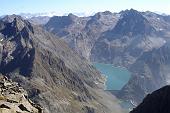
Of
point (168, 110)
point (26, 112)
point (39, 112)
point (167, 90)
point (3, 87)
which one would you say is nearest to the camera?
point (26, 112)

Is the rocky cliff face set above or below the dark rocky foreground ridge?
above

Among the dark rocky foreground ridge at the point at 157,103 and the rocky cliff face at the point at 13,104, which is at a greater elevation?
the rocky cliff face at the point at 13,104

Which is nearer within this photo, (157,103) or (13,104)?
(13,104)

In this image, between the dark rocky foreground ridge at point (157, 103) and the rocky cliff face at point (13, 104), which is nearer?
the rocky cliff face at point (13, 104)

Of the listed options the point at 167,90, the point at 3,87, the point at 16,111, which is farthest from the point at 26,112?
the point at 167,90

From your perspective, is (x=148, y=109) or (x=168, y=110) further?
(x=148, y=109)

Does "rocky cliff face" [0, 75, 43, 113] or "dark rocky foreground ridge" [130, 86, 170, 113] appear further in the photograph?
"dark rocky foreground ridge" [130, 86, 170, 113]

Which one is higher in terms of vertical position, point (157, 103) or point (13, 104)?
point (13, 104)

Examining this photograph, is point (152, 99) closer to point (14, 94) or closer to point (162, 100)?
point (162, 100)
